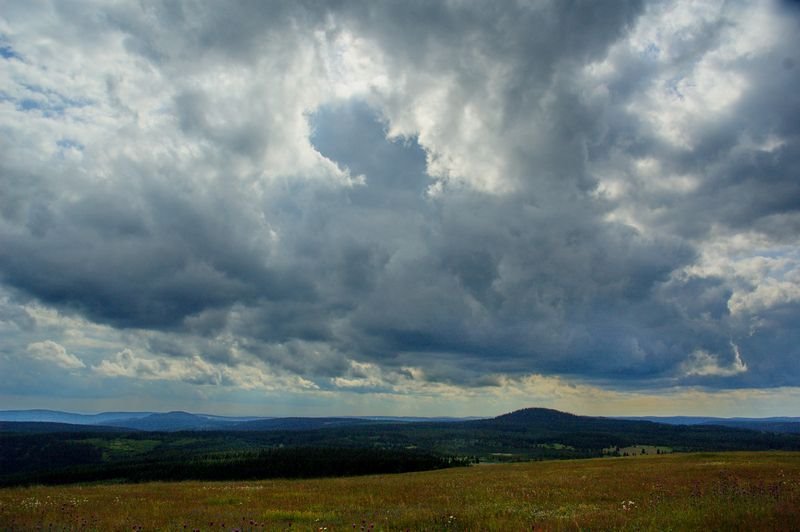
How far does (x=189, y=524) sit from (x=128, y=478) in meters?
152

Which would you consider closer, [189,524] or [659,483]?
[189,524]

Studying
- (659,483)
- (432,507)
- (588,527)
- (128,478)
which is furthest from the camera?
(128,478)

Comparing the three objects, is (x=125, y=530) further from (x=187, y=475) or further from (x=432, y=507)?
(x=187, y=475)

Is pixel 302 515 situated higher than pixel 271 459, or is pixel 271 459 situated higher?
pixel 302 515

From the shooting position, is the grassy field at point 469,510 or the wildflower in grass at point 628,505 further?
the wildflower in grass at point 628,505

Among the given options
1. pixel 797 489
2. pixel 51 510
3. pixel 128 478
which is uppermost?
pixel 797 489

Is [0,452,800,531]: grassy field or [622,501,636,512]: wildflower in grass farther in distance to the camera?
[622,501,636,512]: wildflower in grass

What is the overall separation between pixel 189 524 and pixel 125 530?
1.85 meters

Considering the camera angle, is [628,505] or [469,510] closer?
[469,510]

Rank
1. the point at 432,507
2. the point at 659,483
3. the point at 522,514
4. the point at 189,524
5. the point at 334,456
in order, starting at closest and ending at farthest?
the point at 189,524 → the point at 522,514 → the point at 432,507 → the point at 659,483 → the point at 334,456

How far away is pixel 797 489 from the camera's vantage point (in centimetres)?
2108

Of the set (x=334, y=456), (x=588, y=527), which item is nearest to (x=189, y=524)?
(x=588, y=527)

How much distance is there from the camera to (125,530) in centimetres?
1540

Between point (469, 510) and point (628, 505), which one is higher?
point (628, 505)
